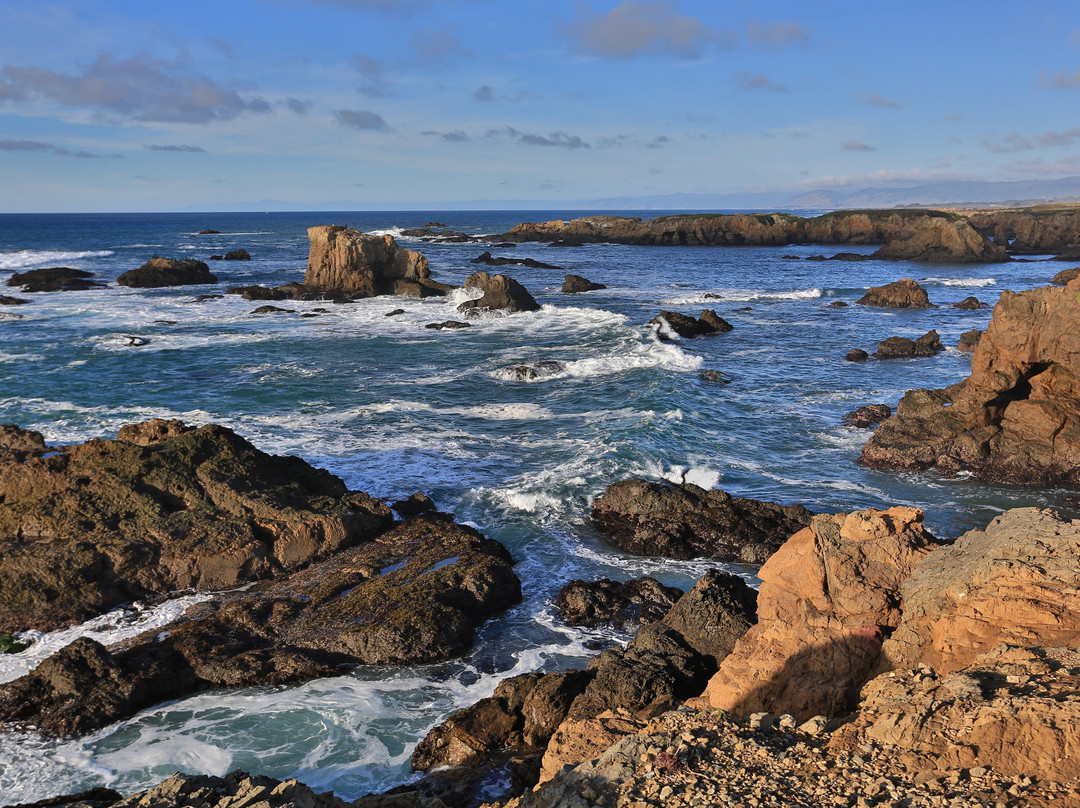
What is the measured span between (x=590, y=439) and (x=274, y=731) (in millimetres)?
13469

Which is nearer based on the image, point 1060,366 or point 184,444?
point 184,444

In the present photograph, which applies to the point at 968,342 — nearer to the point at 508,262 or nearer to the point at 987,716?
the point at 987,716

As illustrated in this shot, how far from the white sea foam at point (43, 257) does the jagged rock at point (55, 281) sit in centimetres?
1627

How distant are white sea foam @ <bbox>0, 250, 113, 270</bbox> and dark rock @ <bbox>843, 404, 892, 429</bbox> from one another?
252 ft

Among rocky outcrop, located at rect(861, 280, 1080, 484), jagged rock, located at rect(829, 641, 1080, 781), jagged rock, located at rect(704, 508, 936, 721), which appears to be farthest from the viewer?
rocky outcrop, located at rect(861, 280, 1080, 484)

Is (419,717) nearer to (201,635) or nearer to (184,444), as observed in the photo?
(201,635)

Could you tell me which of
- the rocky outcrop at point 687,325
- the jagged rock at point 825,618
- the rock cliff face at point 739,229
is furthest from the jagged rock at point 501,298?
the rock cliff face at point 739,229

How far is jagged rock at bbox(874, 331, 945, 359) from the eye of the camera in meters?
34.6

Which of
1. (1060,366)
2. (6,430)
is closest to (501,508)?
(6,430)

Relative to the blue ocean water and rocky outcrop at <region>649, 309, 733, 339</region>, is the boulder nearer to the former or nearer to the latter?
the blue ocean water

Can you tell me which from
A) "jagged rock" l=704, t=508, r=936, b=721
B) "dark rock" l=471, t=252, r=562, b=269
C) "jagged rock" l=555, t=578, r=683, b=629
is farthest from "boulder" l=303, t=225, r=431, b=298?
"jagged rock" l=704, t=508, r=936, b=721

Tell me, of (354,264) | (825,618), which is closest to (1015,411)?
(825,618)

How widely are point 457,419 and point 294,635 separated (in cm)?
1341

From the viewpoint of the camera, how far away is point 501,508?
1747 centimetres
